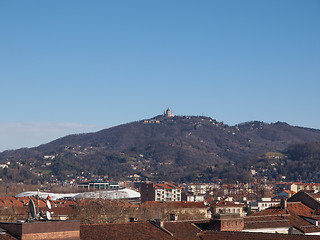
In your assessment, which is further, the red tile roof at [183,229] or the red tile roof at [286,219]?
the red tile roof at [286,219]

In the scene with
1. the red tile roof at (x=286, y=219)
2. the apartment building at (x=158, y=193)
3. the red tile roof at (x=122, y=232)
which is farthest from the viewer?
the apartment building at (x=158, y=193)

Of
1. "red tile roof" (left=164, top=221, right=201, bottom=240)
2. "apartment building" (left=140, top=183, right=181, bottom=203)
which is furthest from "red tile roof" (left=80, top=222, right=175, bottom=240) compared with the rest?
"apartment building" (left=140, top=183, right=181, bottom=203)

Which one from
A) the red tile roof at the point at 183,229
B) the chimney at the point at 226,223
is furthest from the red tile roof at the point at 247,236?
the chimney at the point at 226,223

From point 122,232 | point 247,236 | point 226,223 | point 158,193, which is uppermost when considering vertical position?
point 158,193

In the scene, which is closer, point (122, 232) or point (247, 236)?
point (122, 232)

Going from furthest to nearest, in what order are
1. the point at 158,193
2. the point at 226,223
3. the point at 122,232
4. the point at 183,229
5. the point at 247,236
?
the point at 158,193 → the point at 226,223 → the point at 183,229 → the point at 247,236 → the point at 122,232

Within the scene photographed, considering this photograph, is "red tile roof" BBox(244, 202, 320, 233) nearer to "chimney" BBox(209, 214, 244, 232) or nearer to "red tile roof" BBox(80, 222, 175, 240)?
"chimney" BBox(209, 214, 244, 232)

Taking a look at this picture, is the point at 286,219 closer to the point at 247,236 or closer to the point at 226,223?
the point at 226,223

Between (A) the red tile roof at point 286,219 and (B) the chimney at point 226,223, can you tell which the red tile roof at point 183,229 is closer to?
(B) the chimney at point 226,223

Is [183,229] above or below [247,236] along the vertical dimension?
above

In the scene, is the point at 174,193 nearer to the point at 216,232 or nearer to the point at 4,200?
the point at 4,200

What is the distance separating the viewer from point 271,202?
12581 centimetres

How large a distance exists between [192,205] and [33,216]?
84537mm

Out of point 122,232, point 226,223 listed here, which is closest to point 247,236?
point 226,223
